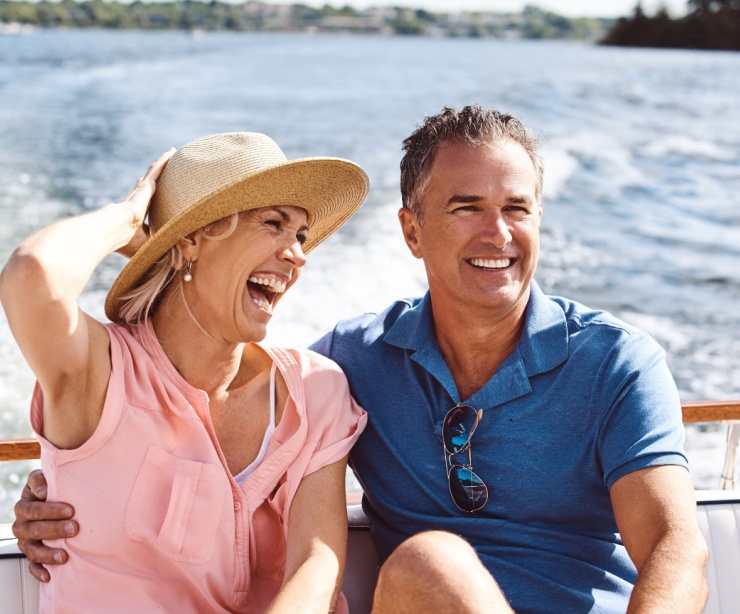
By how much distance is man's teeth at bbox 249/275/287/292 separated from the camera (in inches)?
79.4

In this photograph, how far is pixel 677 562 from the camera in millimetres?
1724

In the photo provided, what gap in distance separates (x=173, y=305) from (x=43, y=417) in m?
0.35

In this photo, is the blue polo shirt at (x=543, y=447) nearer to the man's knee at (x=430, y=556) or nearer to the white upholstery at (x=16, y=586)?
the man's knee at (x=430, y=556)

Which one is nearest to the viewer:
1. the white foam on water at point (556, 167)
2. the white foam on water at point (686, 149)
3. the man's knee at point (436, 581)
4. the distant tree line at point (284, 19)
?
the man's knee at point (436, 581)

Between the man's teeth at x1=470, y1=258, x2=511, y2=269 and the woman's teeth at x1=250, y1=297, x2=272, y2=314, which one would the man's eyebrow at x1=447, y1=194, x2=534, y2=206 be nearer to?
the man's teeth at x1=470, y1=258, x2=511, y2=269

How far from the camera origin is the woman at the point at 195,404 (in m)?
1.85

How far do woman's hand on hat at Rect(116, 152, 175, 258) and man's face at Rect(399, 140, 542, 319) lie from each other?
648mm

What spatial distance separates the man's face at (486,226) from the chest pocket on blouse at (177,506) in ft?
2.29

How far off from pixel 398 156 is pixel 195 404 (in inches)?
350

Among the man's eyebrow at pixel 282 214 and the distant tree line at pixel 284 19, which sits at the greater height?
the man's eyebrow at pixel 282 214

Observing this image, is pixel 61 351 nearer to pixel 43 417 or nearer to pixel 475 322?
pixel 43 417

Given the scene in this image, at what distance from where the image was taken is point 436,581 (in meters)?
1.58

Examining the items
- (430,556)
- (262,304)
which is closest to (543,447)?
(430,556)

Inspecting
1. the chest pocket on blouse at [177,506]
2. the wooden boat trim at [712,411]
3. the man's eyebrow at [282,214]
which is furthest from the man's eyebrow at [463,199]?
the wooden boat trim at [712,411]
